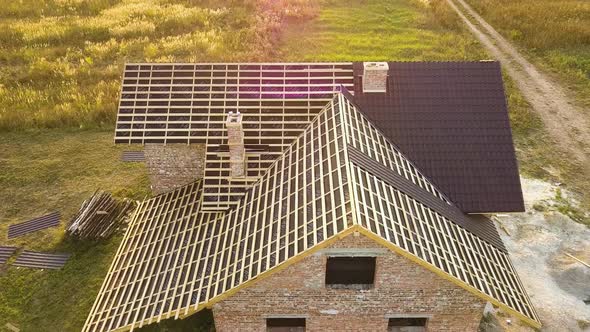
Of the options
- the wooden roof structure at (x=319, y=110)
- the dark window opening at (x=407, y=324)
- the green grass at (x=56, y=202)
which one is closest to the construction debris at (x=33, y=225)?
the green grass at (x=56, y=202)

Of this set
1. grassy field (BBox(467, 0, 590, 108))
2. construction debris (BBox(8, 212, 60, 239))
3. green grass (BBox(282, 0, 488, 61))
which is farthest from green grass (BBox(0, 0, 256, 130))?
grassy field (BBox(467, 0, 590, 108))

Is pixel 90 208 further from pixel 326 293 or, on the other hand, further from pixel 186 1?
pixel 186 1

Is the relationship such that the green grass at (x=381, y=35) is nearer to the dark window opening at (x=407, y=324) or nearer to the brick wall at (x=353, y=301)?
the dark window opening at (x=407, y=324)

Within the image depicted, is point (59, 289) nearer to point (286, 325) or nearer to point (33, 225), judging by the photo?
point (33, 225)

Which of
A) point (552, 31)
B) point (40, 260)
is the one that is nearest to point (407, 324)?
point (40, 260)

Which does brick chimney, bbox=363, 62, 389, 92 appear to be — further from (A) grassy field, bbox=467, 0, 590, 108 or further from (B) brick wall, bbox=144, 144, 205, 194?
(A) grassy field, bbox=467, 0, 590, 108

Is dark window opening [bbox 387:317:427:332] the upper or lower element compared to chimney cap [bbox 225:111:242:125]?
lower
